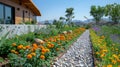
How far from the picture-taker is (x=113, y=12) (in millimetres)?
55000

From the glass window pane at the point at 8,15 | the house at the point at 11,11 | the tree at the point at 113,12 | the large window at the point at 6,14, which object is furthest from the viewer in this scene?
the tree at the point at 113,12

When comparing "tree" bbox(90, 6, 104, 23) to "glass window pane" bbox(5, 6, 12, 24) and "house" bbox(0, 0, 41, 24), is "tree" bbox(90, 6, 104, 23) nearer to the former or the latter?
"house" bbox(0, 0, 41, 24)

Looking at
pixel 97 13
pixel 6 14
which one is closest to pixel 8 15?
pixel 6 14

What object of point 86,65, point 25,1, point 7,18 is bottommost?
point 86,65

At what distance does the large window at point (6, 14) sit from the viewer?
1567cm

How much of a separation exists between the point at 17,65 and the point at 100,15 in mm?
60873

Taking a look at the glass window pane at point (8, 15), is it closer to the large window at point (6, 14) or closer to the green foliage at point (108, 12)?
the large window at point (6, 14)

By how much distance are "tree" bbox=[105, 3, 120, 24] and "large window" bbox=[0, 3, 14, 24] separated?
39.4 meters

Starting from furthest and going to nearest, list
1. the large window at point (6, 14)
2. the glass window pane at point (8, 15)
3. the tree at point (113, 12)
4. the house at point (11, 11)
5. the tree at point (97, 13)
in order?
the tree at point (97, 13) → the tree at point (113, 12) → the glass window pane at point (8, 15) → the house at point (11, 11) → the large window at point (6, 14)

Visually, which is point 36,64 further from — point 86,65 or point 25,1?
point 25,1

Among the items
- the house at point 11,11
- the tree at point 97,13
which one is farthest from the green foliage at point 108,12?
the house at point 11,11

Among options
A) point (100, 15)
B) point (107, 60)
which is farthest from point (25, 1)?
point (100, 15)

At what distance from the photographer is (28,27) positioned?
15828mm

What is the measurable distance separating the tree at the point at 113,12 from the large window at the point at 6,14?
3936cm
